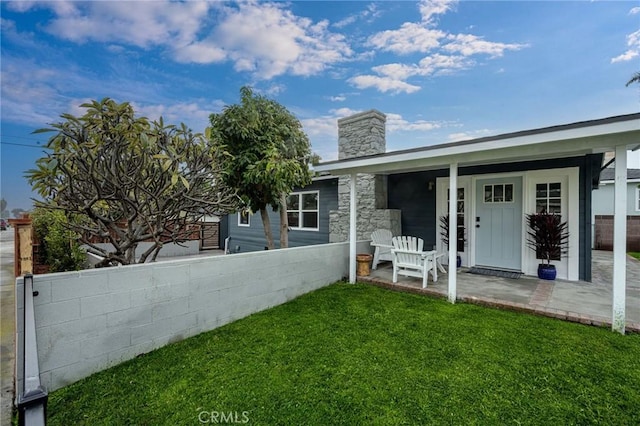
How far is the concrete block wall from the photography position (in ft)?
8.07

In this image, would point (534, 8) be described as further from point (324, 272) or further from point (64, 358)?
point (64, 358)

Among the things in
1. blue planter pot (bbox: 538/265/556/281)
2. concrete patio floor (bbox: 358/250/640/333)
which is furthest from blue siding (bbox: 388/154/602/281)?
concrete patio floor (bbox: 358/250/640/333)

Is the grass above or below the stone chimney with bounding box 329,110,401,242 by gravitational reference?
below

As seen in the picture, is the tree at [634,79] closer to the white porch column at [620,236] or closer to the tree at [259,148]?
A: the white porch column at [620,236]

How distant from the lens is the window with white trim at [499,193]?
6.09 m

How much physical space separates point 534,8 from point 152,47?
8.78 metres

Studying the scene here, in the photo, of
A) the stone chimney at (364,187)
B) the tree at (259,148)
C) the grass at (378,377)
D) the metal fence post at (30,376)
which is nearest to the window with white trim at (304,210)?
the stone chimney at (364,187)

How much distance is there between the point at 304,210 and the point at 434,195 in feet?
13.8

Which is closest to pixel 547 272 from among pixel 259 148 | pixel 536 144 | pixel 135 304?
pixel 536 144

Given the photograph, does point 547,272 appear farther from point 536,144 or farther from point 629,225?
point 629,225

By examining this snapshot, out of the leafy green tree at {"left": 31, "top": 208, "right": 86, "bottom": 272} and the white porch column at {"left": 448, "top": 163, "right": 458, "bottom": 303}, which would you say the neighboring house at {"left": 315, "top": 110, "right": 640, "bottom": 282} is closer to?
the white porch column at {"left": 448, "top": 163, "right": 458, "bottom": 303}

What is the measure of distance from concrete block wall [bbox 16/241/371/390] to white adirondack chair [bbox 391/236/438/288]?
218cm

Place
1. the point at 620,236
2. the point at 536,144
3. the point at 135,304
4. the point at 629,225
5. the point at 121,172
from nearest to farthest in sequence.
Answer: the point at 135,304 → the point at 620,236 → the point at 121,172 → the point at 536,144 → the point at 629,225

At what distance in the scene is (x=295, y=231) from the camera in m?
9.83
